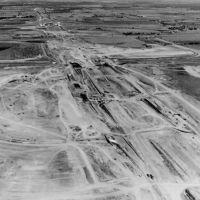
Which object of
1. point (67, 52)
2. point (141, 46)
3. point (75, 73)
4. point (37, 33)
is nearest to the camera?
point (75, 73)

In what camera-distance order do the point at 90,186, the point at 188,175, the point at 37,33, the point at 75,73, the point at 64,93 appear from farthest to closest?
the point at 37,33
the point at 75,73
the point at 64,93
the point at 188,175
the point at 90,186

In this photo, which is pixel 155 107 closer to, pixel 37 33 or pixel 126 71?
pixel 126 71

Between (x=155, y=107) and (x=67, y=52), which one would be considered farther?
(x=67, y=52)

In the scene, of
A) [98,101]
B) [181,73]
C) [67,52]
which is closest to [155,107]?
[98,101]

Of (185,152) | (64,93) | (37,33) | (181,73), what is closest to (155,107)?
(185,152)

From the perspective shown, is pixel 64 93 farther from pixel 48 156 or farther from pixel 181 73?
pixel 181 73

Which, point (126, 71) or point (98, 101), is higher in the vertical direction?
point (126, 71)

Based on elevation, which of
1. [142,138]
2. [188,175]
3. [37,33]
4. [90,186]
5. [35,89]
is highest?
[37,33]
